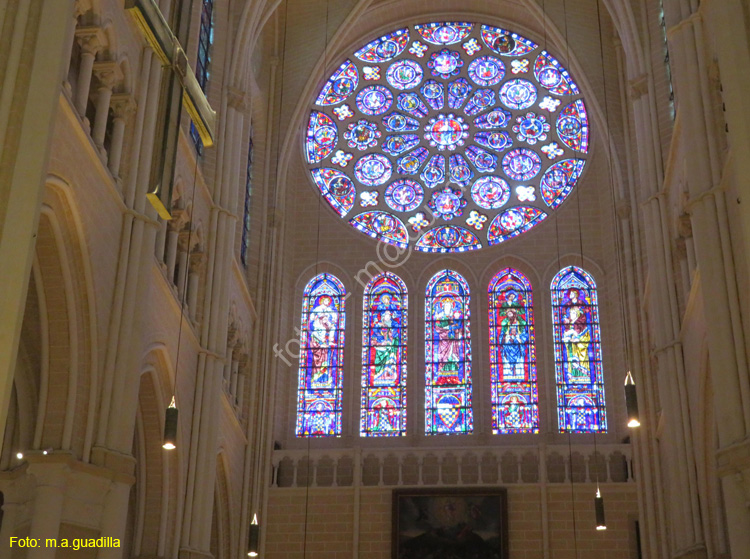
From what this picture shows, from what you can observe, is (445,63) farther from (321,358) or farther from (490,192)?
(321,358)

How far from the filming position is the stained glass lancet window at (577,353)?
22750mm

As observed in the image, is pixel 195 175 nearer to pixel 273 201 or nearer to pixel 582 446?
pixel 273 201

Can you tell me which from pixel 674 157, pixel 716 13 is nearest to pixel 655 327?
pixel 674 157

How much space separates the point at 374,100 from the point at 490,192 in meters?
3.90

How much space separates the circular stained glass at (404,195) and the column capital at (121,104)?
12.0m

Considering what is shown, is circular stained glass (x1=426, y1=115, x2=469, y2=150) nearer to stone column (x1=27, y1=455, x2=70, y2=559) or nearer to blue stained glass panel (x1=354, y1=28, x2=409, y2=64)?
blue stained glass panel (x1=354, y1=28, x2=409, y2=64)

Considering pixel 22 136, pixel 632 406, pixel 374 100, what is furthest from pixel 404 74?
pixel 22 136

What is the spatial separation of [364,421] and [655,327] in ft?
25.6

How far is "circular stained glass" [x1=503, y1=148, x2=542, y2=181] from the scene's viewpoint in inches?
1006

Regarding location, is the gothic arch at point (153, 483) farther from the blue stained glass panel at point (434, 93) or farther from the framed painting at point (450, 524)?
the blue stained glass panel at point (434, 93)

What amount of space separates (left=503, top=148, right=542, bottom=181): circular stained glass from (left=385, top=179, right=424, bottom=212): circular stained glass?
2.20 m

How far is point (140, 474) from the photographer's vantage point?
16156mm

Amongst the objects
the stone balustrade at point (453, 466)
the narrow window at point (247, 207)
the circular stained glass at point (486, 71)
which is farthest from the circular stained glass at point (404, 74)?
the stone balustrade at point (453, 466)

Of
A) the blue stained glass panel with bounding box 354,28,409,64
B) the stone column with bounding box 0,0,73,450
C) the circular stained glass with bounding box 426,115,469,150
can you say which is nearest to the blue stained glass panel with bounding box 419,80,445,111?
the circular stained glass with bounding box 426,115,469,150
